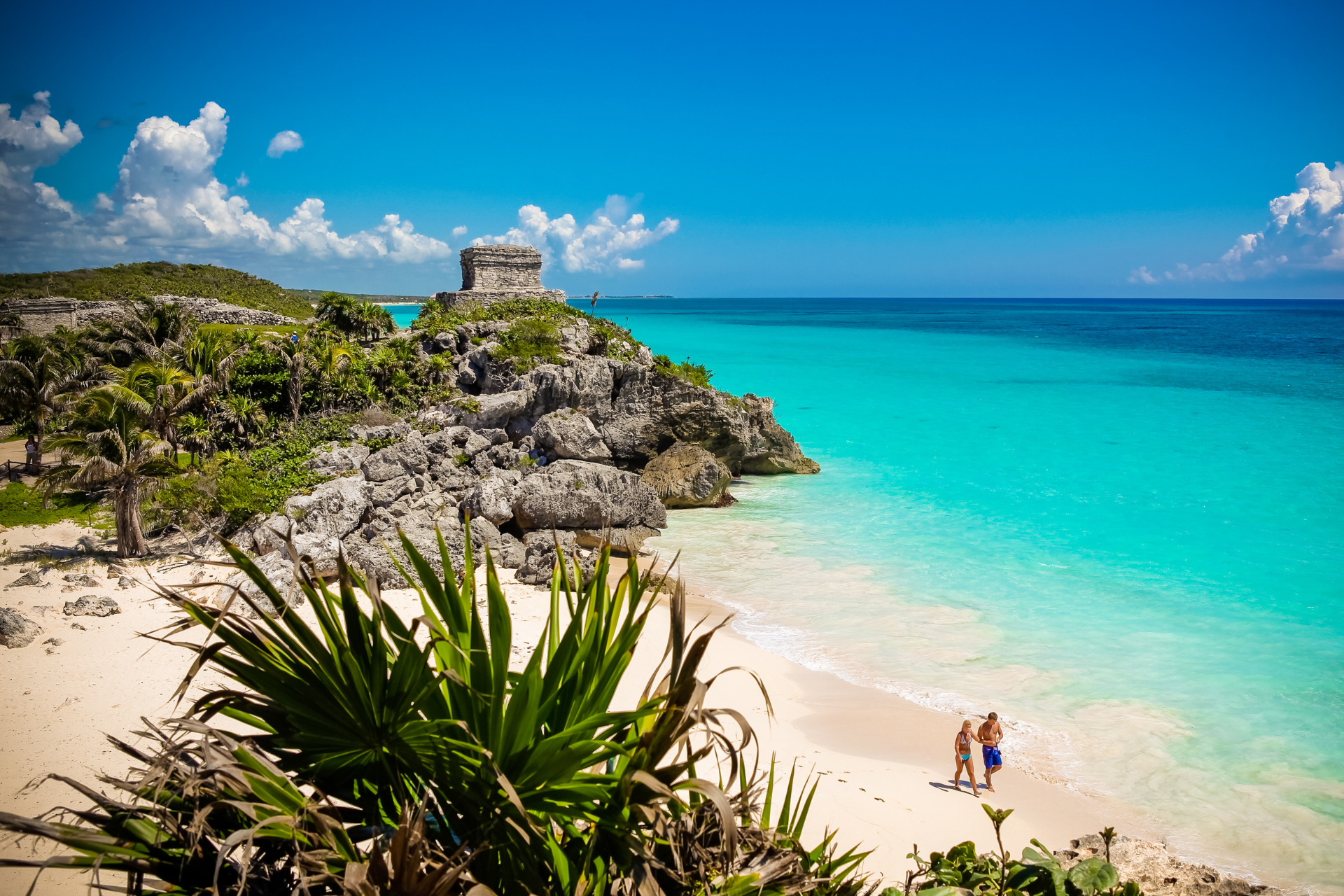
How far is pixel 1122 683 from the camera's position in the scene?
886cm

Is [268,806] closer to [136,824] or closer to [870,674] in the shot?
[136,824]

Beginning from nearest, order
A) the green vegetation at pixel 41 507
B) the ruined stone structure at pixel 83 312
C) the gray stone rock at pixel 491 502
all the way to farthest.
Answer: the gray stone rock at pixel 491 502, the green vegetation at pixel 41 507, the ruined stone structure at pixel 83 312

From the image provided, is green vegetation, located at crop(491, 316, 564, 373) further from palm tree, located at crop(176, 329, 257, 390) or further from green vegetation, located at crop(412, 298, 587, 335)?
palm tree, located at crop(176, 329, 257, 390)

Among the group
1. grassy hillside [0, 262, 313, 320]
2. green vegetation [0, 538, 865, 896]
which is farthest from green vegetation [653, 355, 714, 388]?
grassy hillside [0, 262, 313, 320]

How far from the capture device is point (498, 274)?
2758 centimetres

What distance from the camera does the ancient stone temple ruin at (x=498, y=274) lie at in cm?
2719

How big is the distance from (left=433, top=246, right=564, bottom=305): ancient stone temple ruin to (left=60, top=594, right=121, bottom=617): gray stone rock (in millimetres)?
19382

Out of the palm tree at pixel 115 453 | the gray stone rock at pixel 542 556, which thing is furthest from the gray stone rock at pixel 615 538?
the palm tree at pixel 115 453

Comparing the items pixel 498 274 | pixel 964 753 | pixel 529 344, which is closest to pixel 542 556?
pixel 964 753

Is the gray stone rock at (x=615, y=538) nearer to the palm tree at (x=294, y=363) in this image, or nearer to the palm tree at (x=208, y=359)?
the palm tree at (x=208, y=359)

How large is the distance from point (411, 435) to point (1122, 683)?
11.7 meters

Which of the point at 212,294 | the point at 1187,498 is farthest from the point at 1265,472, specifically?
the point at 212,294

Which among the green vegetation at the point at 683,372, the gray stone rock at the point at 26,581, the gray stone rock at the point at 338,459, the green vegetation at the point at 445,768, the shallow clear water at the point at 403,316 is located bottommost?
the gray stone rock at the point at 26,581

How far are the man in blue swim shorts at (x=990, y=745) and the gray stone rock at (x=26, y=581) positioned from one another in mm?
11246
